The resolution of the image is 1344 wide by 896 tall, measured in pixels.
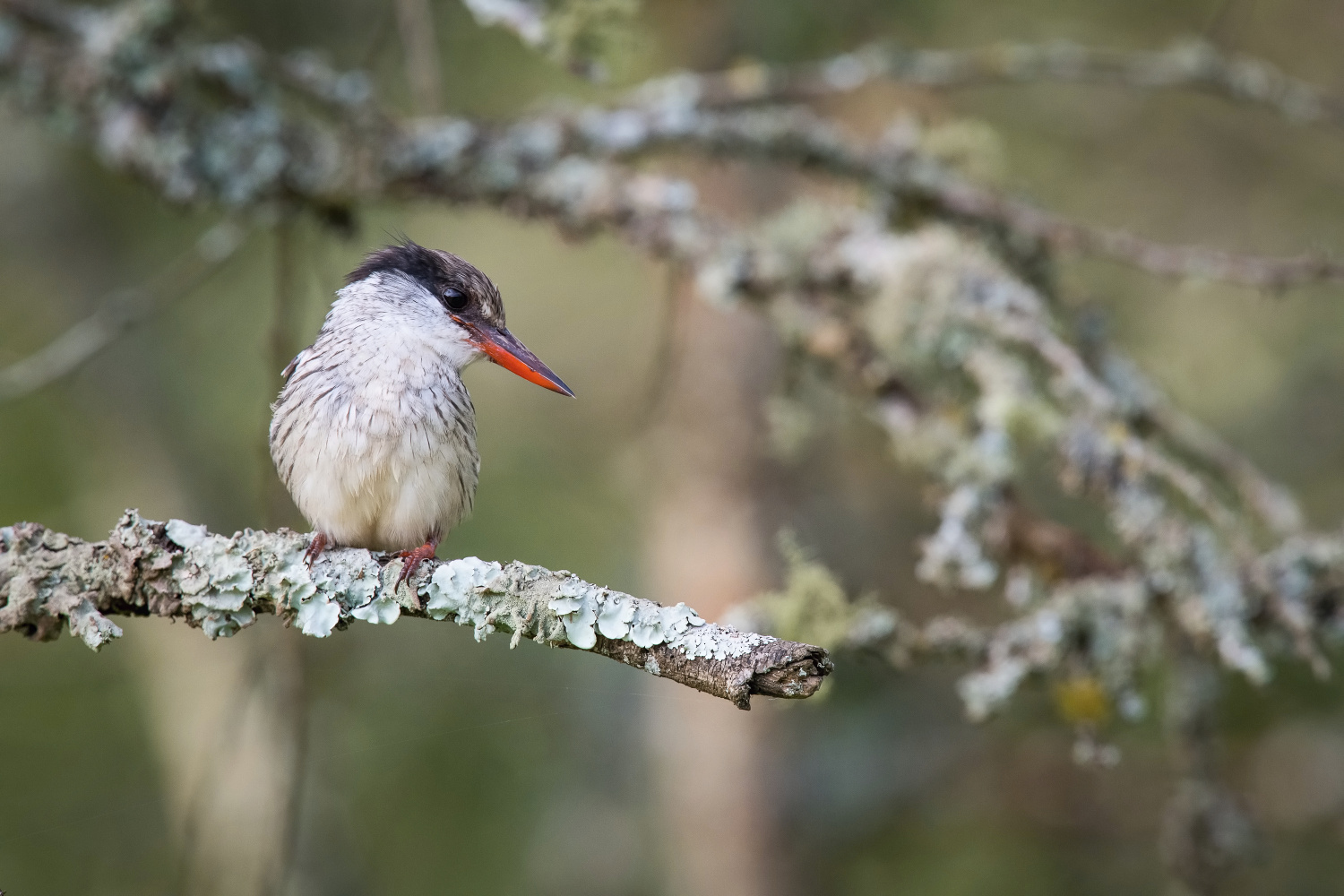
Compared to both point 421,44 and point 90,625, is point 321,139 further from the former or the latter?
point 90,625

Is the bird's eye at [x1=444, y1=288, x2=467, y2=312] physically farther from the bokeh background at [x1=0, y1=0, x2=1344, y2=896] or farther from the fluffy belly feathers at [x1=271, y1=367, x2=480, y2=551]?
the bokeh background at [x1=0, y1=0, x2=1344, y2=896]

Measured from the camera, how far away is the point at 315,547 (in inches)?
63.6

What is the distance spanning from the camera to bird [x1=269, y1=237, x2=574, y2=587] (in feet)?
6.22

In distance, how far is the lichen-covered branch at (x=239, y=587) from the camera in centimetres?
135

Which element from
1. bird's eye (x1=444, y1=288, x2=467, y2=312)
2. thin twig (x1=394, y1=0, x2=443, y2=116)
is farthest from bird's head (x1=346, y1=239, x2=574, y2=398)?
thin twig (x1=394, y1=0, x2=443, y2=116)

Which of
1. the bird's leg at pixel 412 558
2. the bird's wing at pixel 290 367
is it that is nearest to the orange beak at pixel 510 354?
the bird's leg at pixel 412 558

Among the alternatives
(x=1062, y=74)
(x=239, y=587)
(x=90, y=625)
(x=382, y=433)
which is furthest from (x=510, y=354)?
(x=1062, y=74)

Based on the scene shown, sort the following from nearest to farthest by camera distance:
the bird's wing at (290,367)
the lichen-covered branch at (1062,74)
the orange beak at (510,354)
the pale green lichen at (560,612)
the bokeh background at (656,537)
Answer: the pale green lichen at (560,612) < the orange beak at (510,354) < the bird's wing at (290,367) < the lichen-covered branch at (1062,74) < the bokeh background at (656,537)

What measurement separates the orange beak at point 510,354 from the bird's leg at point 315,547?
377 millimetres

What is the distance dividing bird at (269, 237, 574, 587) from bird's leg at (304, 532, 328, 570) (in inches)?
2.0

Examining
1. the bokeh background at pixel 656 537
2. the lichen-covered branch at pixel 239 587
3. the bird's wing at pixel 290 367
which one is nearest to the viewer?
the lichen-covered branch at pixel 239 587

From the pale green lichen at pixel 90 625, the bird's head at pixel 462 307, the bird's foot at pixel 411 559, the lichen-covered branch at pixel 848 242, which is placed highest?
the lichen-covered branch at pixel 848 242

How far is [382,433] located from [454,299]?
0.84 ft

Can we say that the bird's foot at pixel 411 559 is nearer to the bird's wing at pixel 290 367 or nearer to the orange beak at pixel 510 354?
the orange beak at pixel 510 354
